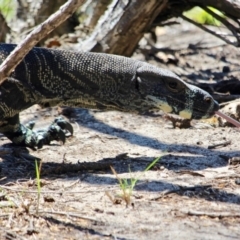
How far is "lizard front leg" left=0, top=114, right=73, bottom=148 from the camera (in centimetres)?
608

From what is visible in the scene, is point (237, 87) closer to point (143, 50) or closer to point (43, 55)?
point (143, 50)

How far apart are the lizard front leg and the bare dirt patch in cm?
8

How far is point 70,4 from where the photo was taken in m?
4.17

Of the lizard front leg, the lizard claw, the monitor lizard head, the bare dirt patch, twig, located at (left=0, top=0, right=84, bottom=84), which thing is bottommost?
the lizard front leg

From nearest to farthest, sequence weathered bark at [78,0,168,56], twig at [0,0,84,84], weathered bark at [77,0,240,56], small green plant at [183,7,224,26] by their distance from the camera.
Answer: twig at [0,0,84,84] < weathered bark at [77,0,240,56] < weathered bark at [78,0,168,56] < small green plant at [183,7,224,26]

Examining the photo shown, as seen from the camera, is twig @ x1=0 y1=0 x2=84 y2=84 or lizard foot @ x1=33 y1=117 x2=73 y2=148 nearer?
twig @ x1=0 y1=0 x2=84 y2=84

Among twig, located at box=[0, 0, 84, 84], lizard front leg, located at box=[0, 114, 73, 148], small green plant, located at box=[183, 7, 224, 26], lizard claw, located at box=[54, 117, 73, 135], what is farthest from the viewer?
small green plant, located at box=[183, 7, 224, 26]

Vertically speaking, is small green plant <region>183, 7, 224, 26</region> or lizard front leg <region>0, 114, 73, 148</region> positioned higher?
small green plant <region>183, 7, 224, 26</region>

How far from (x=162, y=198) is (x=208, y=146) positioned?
1694 mm

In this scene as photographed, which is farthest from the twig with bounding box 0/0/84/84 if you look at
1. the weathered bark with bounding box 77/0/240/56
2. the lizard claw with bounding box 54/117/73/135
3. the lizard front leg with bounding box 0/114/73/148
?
the weathered bark with bounding box 77/0/240/56

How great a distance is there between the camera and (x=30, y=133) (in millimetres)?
6246

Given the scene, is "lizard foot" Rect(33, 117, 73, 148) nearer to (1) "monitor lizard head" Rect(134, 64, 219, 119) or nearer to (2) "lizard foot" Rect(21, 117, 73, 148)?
(2) "lizard foot" Rect(21, 117, 73, 148)

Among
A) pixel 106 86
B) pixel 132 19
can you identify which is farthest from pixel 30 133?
pixel 132 19

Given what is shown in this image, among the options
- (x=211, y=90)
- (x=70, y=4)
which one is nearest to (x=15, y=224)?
(x=70, y=4)
